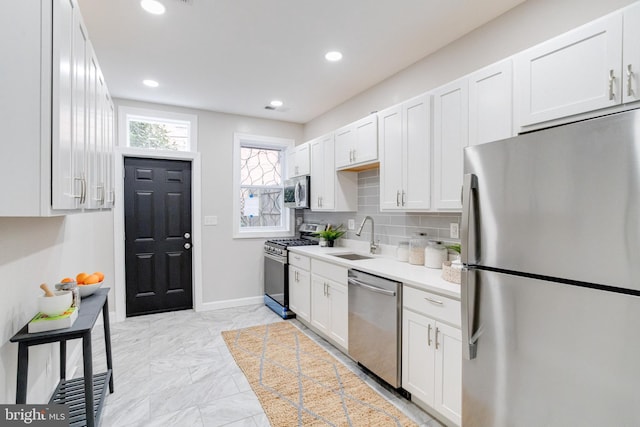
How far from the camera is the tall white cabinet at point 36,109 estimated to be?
0.98 metres

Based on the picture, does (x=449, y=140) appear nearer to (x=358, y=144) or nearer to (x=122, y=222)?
(x=358, y=144)

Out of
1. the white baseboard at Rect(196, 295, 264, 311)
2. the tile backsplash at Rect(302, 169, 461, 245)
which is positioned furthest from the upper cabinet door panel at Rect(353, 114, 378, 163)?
the white baseboard at Rect(196, 295, 264, 311)

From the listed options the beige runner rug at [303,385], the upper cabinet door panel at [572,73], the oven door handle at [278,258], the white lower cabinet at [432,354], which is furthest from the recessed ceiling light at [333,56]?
the beige runner rug at [303,385]

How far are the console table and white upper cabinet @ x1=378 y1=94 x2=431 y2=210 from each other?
2.28 meters

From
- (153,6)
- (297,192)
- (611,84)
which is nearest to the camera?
(611,84)

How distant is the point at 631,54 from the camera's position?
52.1 inches

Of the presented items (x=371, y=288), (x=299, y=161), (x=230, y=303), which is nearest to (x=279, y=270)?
(x=230, y=303)

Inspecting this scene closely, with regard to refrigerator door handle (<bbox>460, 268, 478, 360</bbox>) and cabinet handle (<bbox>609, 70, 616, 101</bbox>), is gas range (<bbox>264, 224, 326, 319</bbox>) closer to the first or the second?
refrigerator door handle (<bbox>460, 268, 478, 360</bbox>)

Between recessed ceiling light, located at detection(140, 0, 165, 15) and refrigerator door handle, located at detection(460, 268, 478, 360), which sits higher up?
recessed ceiling light, located at detection(140, 0, 165, 15)

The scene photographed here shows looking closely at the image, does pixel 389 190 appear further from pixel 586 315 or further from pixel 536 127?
pixel 586 315

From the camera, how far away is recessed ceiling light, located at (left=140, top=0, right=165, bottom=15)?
2.09 m

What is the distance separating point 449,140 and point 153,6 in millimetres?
2266

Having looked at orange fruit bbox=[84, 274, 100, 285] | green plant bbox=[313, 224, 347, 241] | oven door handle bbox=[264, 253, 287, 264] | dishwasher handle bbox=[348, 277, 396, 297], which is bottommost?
oven door handle bbox=[264, 253, 287, 264]

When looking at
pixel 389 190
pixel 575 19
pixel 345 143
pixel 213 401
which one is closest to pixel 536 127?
pixel 575 19
